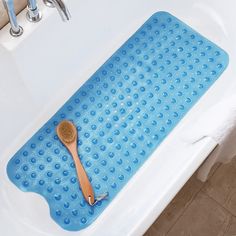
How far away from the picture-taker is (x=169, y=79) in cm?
162

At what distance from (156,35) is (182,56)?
0.14m

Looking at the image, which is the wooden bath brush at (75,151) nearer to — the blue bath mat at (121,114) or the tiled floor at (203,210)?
the blue bath mat at (121,114)

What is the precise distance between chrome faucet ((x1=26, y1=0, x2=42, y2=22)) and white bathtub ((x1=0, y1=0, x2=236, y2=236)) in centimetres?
2

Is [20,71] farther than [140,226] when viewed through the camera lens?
Yes

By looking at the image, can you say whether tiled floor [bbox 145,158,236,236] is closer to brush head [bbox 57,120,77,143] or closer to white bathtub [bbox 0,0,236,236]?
white bathtub [bbox 0,0,236,236]

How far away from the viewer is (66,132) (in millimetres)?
1527

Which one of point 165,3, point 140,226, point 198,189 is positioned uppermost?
point 165,3

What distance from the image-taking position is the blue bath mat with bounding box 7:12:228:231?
4.88ft

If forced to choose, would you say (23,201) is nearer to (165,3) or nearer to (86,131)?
(86,131)

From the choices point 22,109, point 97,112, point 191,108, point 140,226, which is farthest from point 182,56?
point 140,226

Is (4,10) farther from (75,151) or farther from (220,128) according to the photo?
(220,128)

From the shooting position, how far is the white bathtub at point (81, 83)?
50.8 inches

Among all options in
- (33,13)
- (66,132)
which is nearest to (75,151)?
(66,132)

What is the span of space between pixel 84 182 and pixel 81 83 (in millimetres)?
387
